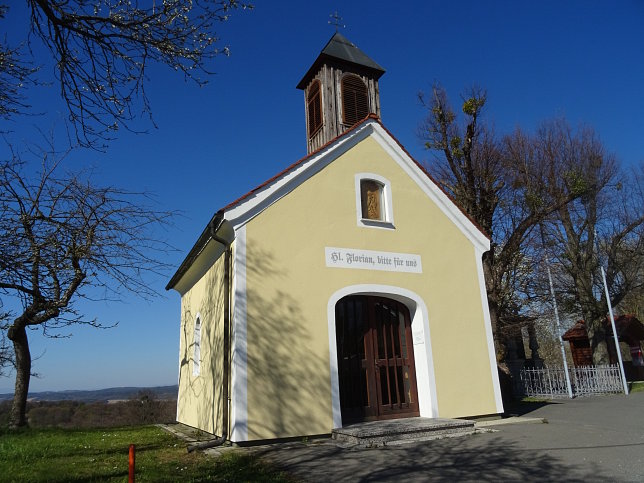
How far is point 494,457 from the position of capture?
7.48 meters

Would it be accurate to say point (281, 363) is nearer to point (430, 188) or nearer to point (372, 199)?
point (372, 199)

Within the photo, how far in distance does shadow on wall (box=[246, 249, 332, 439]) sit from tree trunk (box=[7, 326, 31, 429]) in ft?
33.5

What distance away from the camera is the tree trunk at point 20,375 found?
1553 centimetres

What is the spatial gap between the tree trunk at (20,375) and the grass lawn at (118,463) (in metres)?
6.05

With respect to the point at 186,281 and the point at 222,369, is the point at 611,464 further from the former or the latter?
the point at 186,281

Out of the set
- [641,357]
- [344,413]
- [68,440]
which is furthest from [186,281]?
[641,357]

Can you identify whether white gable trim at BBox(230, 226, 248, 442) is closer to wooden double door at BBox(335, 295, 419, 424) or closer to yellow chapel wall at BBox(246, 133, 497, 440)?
yellow chapel wall at BBox(246, 133, 497, 440)

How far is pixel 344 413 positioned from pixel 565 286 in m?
19.1

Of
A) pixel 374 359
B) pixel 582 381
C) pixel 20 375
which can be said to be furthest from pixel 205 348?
pixel 582 381

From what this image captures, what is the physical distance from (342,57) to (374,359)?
378 inches

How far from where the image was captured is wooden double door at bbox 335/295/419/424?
11078 mm

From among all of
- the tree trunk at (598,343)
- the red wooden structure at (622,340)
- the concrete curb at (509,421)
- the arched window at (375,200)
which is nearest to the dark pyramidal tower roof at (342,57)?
the arched window at (375,200)

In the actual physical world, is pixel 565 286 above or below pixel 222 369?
above

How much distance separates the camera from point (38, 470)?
24.1 feet
